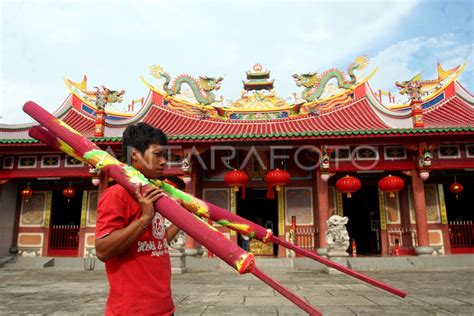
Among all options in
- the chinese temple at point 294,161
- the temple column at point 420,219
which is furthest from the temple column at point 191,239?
the temple column at point 420,219

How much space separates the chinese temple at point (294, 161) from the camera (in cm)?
1008

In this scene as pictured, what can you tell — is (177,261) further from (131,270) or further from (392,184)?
(131,270)

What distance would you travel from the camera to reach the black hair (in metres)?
1.57

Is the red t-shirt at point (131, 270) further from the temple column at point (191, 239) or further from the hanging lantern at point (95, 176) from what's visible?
the hanging lantern at point (95, 176)

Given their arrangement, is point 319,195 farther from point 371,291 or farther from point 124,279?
point 124,279

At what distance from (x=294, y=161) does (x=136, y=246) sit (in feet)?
34.3

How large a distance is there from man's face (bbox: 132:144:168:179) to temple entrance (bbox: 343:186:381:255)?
38.5 feet

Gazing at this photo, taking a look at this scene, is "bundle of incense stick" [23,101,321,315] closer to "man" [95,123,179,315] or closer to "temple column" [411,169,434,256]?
"man" [95,123,179,315]

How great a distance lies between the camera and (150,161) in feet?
5.09

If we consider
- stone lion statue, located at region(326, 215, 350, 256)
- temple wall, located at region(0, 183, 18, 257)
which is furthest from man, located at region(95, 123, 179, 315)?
temple wall, located at region(0, 183, 18, 257)

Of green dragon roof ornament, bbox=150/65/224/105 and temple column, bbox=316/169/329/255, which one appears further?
green dragon roof ornament, bbox=150/65/224/105

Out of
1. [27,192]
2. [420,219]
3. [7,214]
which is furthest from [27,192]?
[420,219]

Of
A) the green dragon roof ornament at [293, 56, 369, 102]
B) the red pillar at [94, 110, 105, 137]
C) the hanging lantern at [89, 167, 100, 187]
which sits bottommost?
the hanging lantern at [89, 167, 100, 187]

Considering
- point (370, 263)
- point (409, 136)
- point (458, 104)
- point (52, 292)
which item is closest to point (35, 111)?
point (52, 292)
